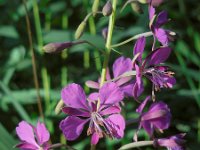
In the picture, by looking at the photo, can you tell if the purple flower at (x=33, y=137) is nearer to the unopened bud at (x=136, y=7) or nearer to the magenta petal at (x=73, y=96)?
the magenta petal at (x=73, y=96)

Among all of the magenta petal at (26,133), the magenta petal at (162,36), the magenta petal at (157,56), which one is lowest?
the magenta petal at (26,133)

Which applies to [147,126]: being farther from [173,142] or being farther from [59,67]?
[59,67]

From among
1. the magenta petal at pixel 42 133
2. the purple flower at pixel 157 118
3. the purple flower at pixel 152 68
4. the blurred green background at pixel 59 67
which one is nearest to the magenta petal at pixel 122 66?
the purple flower at pixel 152 68

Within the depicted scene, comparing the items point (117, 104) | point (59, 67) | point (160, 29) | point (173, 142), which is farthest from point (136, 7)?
point (59, 67)

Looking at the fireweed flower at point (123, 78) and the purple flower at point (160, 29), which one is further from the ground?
the purple flower at point (160, 29)

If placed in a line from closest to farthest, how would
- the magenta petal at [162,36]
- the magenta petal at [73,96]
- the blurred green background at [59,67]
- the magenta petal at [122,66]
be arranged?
the magenta petal at [73,96], the magenta petal at [162,36], the magenta petal at [122,66], the blurred green background at [59,67]

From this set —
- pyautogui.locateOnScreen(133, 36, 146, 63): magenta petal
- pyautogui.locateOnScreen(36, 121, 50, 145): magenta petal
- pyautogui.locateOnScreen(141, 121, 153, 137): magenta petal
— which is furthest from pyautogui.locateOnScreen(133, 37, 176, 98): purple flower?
pyautogui.locateOnScreen(36, 121, 50, 145): magenta petal

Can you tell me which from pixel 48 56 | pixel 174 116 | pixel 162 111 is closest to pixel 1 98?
pixel 48 56
